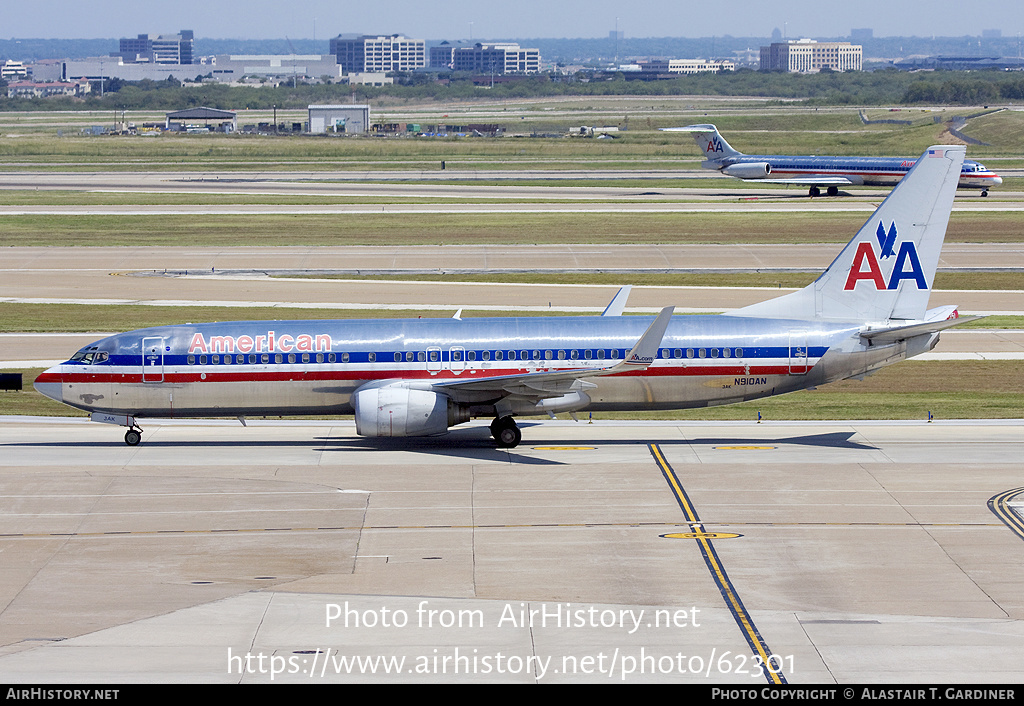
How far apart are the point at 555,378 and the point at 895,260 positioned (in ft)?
39.8

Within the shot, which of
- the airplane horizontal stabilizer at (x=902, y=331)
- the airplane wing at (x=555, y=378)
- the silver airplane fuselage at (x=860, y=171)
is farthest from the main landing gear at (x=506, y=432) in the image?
the silver airplane fuselage at (x=860, y=171)

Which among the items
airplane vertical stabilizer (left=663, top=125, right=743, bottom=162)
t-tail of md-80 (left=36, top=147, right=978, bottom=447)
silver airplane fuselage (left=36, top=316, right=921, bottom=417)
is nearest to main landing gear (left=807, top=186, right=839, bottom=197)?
airplane vertical stabilizer (left=663, top=125, right=743, bottom=162)

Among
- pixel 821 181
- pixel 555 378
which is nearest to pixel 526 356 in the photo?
pixel 555 378

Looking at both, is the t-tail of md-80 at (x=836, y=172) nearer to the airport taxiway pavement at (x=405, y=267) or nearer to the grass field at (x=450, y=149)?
the grass field at (x=450, y=149)

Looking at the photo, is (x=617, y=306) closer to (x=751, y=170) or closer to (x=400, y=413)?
(x=400, y=413)

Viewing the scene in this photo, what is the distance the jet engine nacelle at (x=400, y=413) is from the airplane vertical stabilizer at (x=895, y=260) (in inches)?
430

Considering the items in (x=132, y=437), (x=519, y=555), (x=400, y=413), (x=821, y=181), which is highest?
(x=821, y=181)

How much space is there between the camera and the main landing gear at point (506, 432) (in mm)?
38062

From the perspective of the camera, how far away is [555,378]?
118 feet

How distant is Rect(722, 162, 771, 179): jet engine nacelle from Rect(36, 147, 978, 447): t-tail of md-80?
84273 mm

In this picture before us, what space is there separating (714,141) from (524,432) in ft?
304

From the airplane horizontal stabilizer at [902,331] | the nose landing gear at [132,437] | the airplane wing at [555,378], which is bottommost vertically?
the nose landing gear at [132,437]

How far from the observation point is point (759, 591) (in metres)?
25.1
